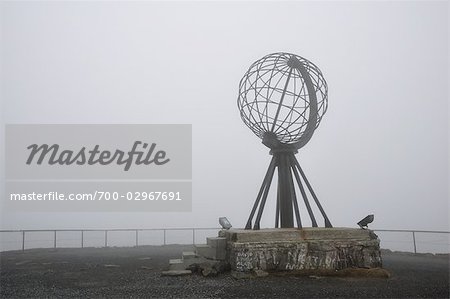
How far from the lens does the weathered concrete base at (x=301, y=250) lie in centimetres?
988

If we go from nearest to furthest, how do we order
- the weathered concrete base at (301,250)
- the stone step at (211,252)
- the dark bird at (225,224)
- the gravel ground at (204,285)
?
the gravel ground at (204,285) < the weathered concrete base at (301,250) < the stone step at (211,252) < the dark bird at (225,224)

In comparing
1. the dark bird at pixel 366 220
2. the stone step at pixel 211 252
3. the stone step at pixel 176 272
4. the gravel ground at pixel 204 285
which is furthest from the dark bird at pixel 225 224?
the dark bird at pixel 366 220

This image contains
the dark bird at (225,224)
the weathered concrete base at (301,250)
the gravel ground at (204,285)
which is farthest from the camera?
the dark bird at (225,224)

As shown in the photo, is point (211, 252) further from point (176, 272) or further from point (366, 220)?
point (366, 220)

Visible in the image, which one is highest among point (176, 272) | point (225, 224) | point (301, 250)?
point (225, 224)

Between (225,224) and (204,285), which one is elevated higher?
(225,224)

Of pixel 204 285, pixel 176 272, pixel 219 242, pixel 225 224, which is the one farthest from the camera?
pixel 225 224

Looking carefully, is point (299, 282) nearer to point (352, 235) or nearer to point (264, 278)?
point (264, 278)

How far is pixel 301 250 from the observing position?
10.1 metres

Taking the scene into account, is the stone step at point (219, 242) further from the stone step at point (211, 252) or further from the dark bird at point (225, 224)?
the dark bird at point (225, 224)

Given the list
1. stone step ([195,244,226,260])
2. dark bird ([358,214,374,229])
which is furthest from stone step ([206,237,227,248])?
dark bird ([358,214,374,229])

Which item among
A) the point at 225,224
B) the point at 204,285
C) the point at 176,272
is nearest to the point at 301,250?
the point at 225,224

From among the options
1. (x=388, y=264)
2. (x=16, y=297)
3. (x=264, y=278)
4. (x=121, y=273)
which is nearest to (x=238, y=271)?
(x=264, y=278)

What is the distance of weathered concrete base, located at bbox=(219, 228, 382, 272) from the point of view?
32.4ft
